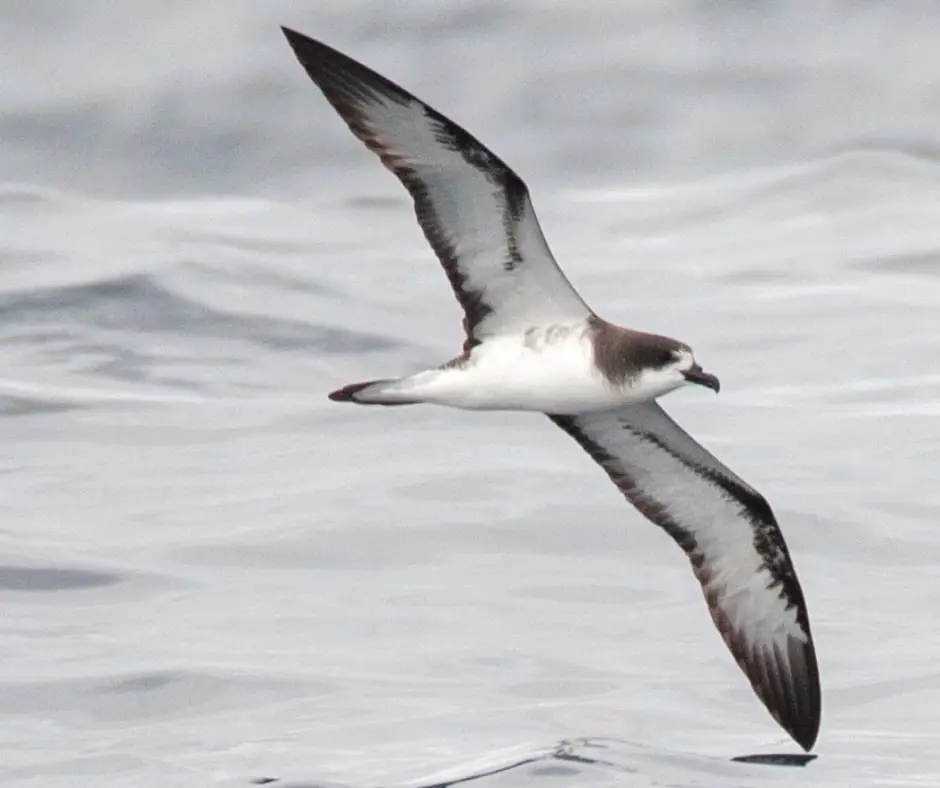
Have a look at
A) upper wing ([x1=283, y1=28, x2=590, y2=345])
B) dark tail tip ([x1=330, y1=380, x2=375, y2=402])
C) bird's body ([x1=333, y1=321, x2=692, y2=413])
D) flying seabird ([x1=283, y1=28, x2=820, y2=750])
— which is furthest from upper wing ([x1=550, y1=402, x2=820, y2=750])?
dark tail tip ([x1=330, y1=380, x2=375, y2=402])

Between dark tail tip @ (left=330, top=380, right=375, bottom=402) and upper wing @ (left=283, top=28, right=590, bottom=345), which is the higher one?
upper wing @ (left=283, top=28, right=590, bottom=345)

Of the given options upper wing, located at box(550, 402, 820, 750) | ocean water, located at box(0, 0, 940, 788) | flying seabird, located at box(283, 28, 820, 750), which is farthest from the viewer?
ocean water, located at box(0, 0, 940, 788)

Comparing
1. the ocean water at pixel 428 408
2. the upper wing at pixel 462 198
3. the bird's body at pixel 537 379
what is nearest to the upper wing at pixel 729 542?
the ocean water at pixel 428 408

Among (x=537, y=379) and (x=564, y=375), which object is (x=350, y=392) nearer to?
(x=537, y=379)

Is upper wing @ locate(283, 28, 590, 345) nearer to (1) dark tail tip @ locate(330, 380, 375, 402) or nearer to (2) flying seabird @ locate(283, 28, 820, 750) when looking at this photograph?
(2) flying seabird @ locate(283, 28, 820, 750)

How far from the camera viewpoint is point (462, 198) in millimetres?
11812

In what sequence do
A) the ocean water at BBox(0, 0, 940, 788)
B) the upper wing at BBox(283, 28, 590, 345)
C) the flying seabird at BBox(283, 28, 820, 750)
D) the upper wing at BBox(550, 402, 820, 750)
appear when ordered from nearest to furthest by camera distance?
the upper wing at BBox(283, 28, 590, 345), the flying seabird at BBox(283, 28, 820, 750), the upper wing at BBox(550, 402, 820, 750), the ocean water at BBox(0, 0, 940, 788)

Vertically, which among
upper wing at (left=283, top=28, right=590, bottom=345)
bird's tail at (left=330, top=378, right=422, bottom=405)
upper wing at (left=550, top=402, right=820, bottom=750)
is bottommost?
upper wing at (left=550, top=402, right=820, bottom=750)

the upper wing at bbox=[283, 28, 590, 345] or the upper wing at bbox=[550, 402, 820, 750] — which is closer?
the upper wing at bbox=[283, 28, 590, 345]

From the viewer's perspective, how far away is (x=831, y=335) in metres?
25.4

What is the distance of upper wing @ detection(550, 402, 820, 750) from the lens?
13648mm

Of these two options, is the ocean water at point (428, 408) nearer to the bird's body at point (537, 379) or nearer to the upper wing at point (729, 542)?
the upper wing at point (729, 542)

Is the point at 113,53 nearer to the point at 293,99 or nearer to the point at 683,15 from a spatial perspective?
the point at 293,99

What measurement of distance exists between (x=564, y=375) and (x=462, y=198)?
1.07m
